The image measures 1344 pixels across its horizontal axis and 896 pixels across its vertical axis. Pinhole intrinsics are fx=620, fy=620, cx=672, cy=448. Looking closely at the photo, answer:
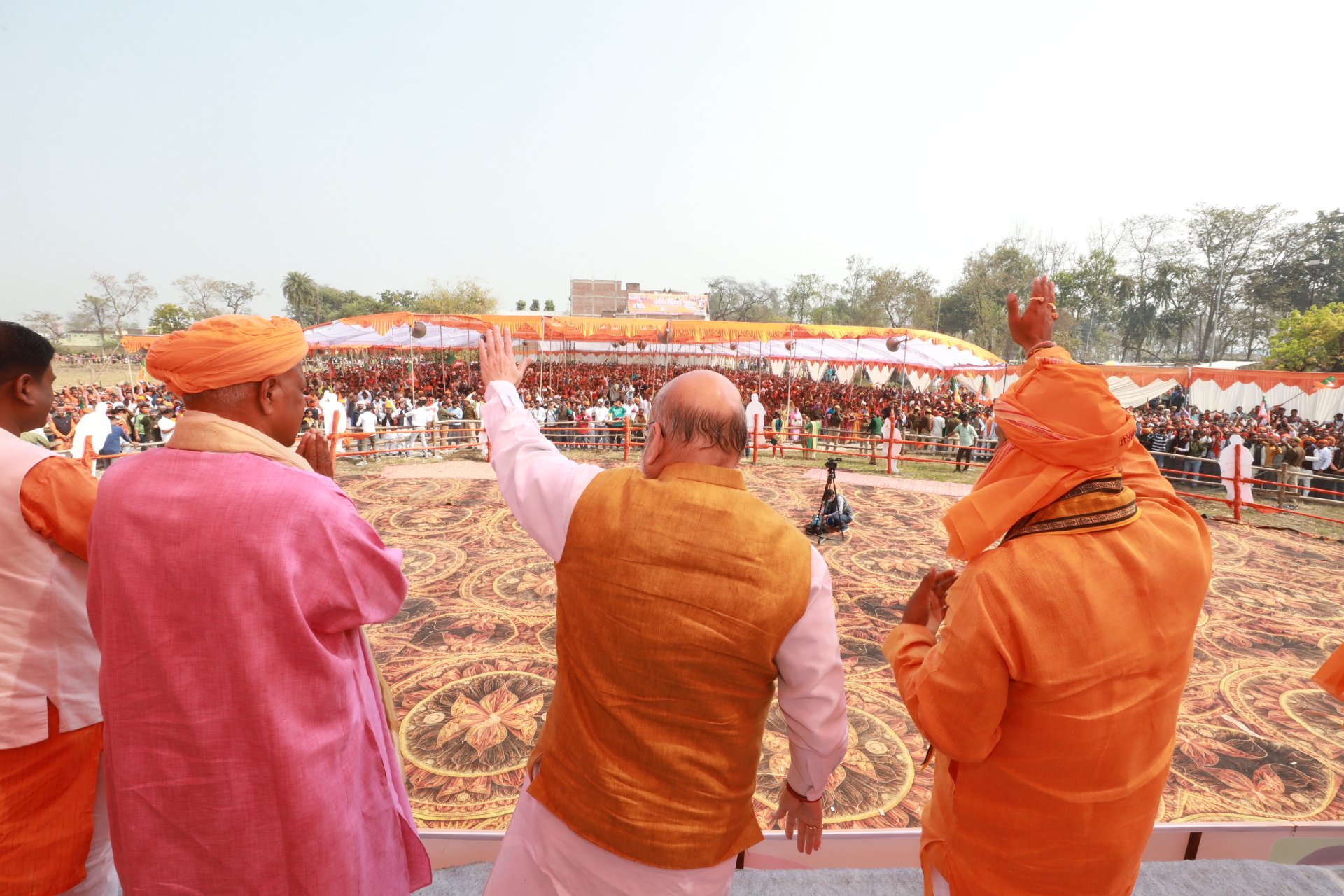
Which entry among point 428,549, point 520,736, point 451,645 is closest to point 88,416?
point 428,549

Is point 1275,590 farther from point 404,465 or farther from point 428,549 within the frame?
point 404,465

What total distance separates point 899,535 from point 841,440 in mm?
8515

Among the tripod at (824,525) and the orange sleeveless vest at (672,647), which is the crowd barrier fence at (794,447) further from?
the orange sleeveless vest at (672,647)

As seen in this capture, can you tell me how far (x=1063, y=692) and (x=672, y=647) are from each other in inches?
29.3

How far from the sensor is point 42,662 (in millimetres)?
1485

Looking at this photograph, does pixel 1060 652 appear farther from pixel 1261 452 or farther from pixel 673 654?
pixel 1261 452

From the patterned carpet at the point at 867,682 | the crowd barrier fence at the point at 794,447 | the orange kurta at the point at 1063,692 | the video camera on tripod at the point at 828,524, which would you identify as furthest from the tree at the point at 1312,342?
the orange kurta at the point at 1063,692

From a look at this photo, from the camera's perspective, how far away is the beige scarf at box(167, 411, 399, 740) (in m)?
1.24

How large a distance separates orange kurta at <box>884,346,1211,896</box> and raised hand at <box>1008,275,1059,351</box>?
0.53 m

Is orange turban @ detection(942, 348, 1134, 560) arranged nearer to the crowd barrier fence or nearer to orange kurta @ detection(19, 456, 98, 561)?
orange kurta @ detection(19, 456, 98, 561)

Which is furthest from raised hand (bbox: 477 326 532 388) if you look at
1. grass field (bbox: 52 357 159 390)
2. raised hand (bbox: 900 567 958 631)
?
grass field (bbox: 52 357 159 390)

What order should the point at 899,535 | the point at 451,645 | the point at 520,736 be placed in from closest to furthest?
the point at 520,736
the point at 451,645
the point at 899,535

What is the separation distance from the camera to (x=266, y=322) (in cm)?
142

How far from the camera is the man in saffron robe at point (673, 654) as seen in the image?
1197mm
